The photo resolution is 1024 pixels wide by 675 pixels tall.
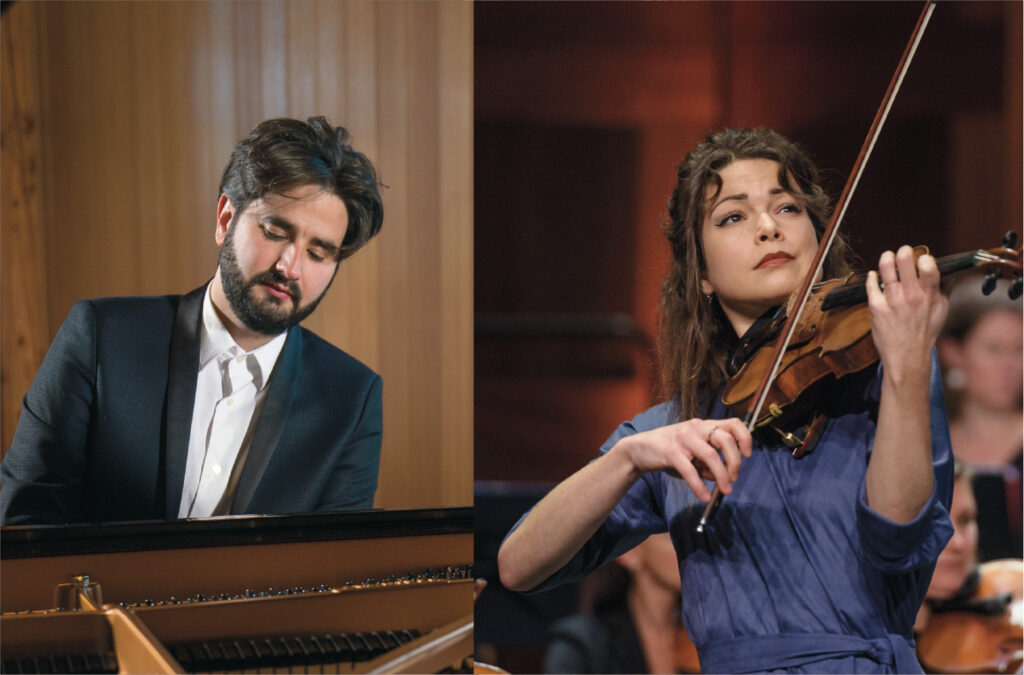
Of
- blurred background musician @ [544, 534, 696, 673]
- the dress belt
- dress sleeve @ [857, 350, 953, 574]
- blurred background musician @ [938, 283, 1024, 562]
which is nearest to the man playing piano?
blurred background musician @ [544, 534, 696, 673]

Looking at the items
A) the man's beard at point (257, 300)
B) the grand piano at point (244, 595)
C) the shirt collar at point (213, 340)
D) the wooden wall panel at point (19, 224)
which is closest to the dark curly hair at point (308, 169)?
the man's beard at point (257, 300)

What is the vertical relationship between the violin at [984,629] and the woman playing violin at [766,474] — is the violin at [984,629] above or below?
below

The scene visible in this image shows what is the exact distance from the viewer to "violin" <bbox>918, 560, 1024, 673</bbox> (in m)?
2.35

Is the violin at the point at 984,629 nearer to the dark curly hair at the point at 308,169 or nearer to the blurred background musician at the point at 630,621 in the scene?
the blurred background musician at the point at 630,621

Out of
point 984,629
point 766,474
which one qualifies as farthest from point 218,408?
point 984,629

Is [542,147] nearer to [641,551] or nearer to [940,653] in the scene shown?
[641,551]

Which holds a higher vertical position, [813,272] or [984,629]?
[813,272]

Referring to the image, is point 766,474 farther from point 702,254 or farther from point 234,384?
point 234,384

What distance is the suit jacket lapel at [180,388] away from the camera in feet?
7.31

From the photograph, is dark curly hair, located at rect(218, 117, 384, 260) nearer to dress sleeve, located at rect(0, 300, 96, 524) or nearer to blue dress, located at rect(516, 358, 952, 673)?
dress sleeve, located at rect(0, 300, 96, 524)

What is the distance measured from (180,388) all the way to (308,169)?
1.91ft

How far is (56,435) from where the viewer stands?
2.19 meters

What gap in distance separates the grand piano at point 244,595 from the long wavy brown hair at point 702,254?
66 cm

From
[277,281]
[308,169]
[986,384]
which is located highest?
[308,169]
